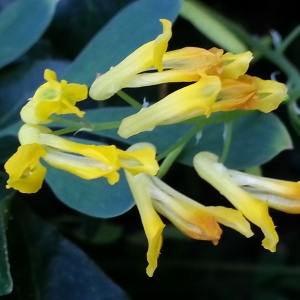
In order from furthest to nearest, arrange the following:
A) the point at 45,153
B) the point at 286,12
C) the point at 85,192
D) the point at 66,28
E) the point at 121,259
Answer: the point at 286,12, the point at 121,259, the point at 66,28, the point at 85,192, the point at 45,153

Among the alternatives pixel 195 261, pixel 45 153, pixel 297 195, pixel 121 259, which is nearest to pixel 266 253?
pixel 195 261

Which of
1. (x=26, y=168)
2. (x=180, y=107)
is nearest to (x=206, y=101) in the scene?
(x=180, y=107)

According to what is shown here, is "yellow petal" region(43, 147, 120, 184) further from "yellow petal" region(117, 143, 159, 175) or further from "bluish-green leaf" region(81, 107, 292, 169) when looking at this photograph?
"bluish-green leaf" region(81, 107, 292, 169)

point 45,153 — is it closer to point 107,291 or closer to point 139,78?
point 139,78

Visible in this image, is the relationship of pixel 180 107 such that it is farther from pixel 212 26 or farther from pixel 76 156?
pixel 212 26

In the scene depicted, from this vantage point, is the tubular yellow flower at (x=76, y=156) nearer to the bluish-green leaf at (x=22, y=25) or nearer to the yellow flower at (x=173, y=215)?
the yellow flower at (x=173, y=215)

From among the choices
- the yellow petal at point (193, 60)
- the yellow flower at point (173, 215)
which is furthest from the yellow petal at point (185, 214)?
the yellow petal at point (193, 60)
